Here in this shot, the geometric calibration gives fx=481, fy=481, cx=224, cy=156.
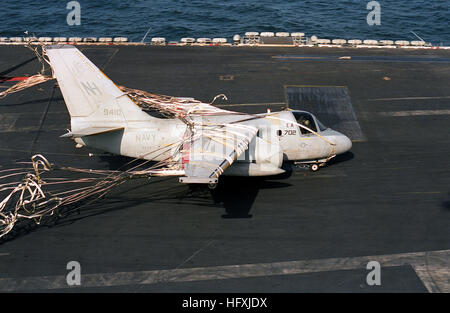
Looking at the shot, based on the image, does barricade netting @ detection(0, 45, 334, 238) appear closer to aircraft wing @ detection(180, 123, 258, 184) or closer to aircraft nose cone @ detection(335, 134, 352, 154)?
aircraft wing @ detection(180, 123, 258, 184)

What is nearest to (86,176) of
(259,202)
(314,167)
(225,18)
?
(259,202)

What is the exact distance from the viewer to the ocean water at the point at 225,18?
251ft

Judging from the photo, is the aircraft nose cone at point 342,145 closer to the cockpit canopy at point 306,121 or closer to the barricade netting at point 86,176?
the barricade netting at point 86,176

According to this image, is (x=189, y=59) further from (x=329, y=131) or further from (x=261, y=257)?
(x=261, y=257)

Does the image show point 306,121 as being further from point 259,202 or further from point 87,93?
point 87,93

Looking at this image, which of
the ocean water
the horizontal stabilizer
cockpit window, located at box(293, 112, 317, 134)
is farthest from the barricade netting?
the ocean water

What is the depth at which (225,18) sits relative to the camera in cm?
8188

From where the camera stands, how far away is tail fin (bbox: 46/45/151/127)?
2945 cm

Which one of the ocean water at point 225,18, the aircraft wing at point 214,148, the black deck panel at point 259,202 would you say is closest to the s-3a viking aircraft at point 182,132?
the aircraft wing at point 214,148

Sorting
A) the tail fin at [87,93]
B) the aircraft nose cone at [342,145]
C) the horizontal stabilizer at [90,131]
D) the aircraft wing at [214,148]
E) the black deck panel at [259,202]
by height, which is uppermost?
the tail fin at [87,93]

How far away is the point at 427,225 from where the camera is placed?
27.1 metres

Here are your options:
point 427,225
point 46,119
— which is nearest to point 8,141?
point 46,119

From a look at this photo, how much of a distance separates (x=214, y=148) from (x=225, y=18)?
2273 inches

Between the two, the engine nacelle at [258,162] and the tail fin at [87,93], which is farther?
the engine nacelle at [258,162]
